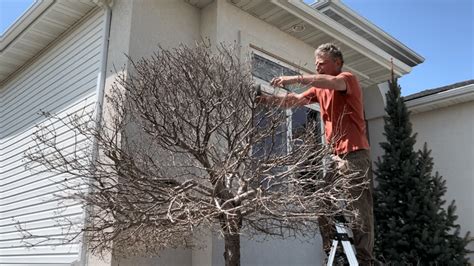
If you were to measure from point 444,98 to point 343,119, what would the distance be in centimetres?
532

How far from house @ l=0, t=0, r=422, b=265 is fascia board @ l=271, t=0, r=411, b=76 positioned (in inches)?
0.6

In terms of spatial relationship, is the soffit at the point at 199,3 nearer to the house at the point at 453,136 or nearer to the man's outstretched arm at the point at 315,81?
the man's outstretched arm at the point at 315,81

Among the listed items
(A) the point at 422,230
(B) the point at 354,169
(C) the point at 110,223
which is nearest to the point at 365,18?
(A) the point at 422,230

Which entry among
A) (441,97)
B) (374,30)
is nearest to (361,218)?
(441,97)

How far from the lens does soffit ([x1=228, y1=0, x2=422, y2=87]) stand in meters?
5.49

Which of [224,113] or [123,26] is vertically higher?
[123,26]

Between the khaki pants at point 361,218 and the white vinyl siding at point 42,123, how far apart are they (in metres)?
2.77

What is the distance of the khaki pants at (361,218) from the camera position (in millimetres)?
3072

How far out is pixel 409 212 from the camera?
6.35 metres

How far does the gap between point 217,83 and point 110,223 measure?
1.40 metres

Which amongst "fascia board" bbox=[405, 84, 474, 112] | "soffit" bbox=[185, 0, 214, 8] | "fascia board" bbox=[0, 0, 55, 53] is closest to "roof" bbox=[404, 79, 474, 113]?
"fascia board" bbox=[405, 84, 474, 112]

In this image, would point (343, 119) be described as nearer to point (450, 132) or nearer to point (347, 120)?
point (347, 120)

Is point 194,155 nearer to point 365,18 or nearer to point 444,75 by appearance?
point 365,18

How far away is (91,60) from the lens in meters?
5.42
